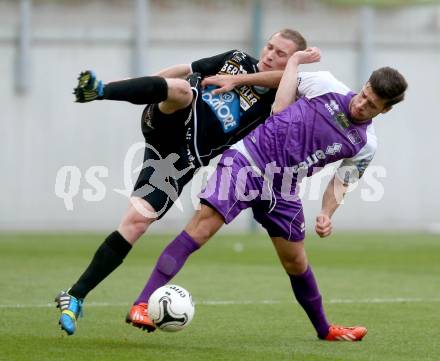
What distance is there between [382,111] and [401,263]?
7.13 m

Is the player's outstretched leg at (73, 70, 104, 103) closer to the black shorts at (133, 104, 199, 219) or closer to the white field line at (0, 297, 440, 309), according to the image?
the black shorts at (133, 104, 199, 219)

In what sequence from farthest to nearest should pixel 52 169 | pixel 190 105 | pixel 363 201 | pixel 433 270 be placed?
pixel 363 201, pixel 52 169, pixel 433 270, pixel 190 105

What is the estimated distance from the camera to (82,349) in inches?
263

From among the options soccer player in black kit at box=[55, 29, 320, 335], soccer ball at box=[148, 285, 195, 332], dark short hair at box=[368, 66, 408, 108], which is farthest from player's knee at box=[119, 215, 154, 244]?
dark short hair at box=[368, 66, 408, 108]

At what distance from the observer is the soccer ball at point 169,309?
6617mm

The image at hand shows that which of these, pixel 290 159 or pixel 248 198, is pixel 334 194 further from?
pixel 248 198

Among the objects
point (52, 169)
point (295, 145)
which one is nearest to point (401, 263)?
point (295, 145)

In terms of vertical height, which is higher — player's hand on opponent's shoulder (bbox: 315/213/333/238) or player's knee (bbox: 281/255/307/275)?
player's hand on opponent's shoulder (bbox: 315/213/333/238)

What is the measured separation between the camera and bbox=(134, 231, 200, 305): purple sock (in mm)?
6875

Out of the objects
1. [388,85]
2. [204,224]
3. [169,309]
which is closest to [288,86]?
[388,85]

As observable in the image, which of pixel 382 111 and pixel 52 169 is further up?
pixel 382 111

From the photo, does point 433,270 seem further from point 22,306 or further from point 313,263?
point 22,306

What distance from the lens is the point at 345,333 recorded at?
7.39 metres

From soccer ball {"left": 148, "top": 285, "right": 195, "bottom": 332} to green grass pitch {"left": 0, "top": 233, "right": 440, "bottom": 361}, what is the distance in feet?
0.57
